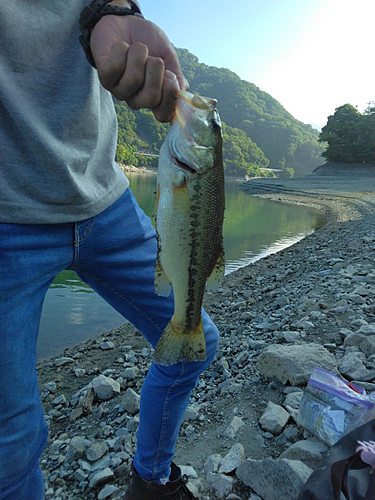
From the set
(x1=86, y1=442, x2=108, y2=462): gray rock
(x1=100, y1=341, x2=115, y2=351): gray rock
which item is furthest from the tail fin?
(x1=100, y1=341, x2=115, y2=351): gray rock

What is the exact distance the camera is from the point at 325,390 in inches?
100

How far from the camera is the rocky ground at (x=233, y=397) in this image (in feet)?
7.95

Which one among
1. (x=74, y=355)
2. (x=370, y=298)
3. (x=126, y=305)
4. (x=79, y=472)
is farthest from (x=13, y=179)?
(x=370, y=298)

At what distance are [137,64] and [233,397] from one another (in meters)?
2.91

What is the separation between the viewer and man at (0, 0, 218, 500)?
1430 mm

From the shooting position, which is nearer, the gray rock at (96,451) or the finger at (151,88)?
the finger at (151,88)

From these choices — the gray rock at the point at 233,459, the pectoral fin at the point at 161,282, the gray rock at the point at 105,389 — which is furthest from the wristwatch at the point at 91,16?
the gray rock at the point at 105,389

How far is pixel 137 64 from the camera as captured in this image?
4.50 feet

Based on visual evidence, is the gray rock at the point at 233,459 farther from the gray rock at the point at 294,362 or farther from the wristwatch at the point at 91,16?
the wristwatch at the point at 91,16

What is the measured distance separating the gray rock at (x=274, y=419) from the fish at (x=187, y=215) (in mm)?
1412

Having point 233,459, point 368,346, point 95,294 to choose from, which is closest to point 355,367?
point 368,346

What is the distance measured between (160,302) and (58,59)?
47.2 inches

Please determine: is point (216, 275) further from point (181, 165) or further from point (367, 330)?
point (367, 330)

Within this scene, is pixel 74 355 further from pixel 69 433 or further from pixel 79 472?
pixel 79 472
